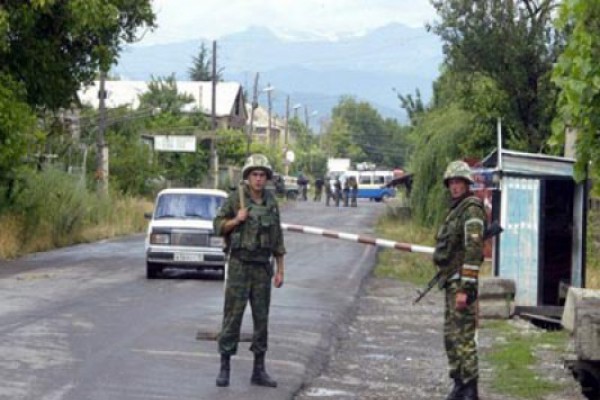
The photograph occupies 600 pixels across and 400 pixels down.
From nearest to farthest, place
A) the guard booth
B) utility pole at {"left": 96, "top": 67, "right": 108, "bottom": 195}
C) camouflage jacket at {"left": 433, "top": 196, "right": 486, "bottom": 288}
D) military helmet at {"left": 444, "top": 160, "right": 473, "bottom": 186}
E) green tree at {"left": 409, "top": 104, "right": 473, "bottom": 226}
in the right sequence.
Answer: camouflage jacket at {"left": 433, "top": 196, "right": 486, "bottom": 288}, military helmet at {"left": 444, "top": 160, "right": 473, "bottom": 186}, the guard booth, green tree at {"left": 409, "top": 104, "right": 473, "bottom": 226}, utility pole at {"left": 96, "top": 67, "right": 108, "bottom": 195}

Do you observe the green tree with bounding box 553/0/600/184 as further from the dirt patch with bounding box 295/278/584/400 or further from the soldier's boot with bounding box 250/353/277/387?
the soldier's boot with bounding box 250/353/277/387

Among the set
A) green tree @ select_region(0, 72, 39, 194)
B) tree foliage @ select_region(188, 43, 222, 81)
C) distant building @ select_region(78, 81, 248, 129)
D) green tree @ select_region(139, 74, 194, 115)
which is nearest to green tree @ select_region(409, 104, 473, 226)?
green tree @ select_region(0, 72, 39, 194)

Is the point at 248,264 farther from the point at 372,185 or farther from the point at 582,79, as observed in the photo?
the point at 372,185

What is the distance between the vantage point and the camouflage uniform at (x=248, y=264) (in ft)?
37.2

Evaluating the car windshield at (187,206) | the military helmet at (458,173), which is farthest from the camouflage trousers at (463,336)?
the car windshield at (187,206)

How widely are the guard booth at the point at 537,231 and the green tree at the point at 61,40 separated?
11124 mm

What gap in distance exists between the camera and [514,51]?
1110 inches

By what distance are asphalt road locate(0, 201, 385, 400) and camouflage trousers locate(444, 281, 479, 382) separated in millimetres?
1481

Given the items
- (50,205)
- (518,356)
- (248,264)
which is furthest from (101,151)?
(248,264)

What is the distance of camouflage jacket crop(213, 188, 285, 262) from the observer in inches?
447

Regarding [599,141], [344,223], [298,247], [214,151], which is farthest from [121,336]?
[214,151]

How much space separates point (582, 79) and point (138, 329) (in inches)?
307

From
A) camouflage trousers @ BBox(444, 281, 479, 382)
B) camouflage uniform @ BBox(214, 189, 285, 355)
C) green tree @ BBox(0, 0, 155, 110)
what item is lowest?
camouflage trousers @ BBox(444, 281, 479, 382)

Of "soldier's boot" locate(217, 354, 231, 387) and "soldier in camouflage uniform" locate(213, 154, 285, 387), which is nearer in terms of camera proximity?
"soldier in camouflage uniform" locate(213, 154, 285, 387)
